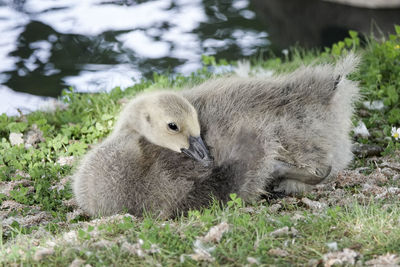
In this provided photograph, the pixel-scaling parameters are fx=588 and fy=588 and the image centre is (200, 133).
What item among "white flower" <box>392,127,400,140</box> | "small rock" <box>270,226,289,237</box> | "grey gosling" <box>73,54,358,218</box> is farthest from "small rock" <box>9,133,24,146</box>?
"white flower" <box>392,127,400,140</box>

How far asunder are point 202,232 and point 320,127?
1623 mm

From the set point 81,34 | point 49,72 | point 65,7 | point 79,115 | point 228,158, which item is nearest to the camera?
point 228,158

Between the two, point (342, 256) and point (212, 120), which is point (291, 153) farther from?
point (342, 256)

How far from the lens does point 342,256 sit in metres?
3.48

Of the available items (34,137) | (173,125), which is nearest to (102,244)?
(173,125)

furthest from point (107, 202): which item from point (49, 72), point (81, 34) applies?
point (81, 34)

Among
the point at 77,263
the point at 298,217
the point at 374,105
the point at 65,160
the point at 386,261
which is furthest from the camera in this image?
the point at 374,105

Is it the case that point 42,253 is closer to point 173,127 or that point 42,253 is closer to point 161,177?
point 161,177

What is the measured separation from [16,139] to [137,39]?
481cm

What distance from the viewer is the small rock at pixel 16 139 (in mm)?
6570

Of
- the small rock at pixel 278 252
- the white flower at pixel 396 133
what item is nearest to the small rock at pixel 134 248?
the small rock at pixel 278 252

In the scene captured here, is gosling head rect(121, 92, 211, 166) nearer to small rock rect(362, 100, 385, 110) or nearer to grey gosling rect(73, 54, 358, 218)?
grey gosling rect(73, 54, 358, 218)

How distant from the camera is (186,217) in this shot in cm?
467

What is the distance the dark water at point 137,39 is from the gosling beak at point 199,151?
415cm
